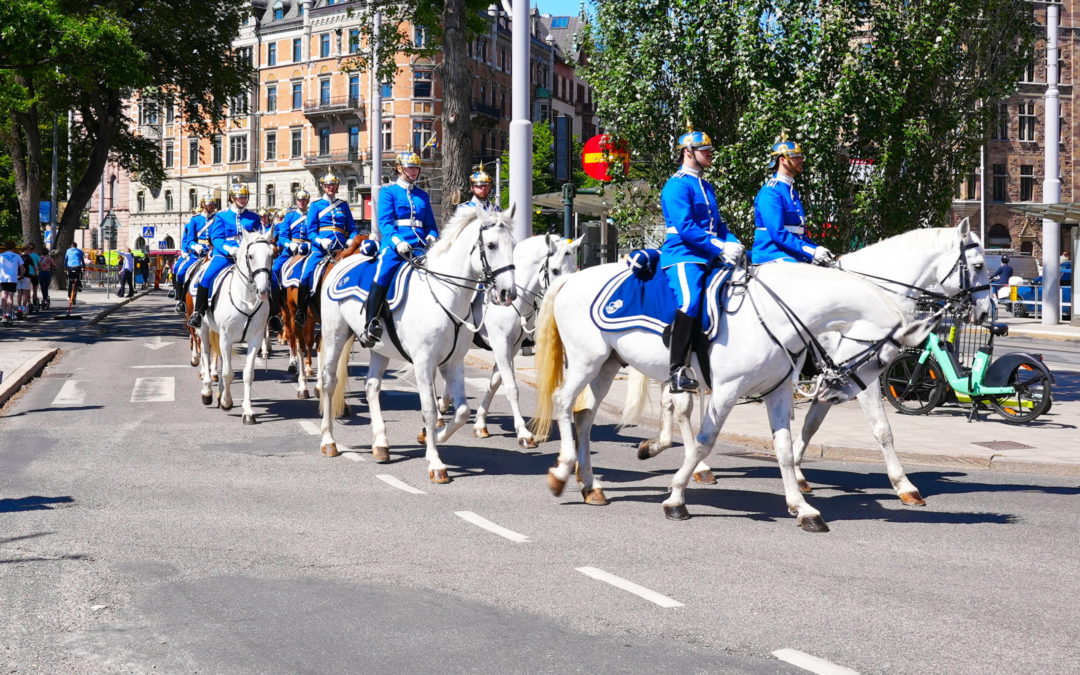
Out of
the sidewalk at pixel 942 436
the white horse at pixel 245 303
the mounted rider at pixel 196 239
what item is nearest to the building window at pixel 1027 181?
the sidewalk at pixel 942 436

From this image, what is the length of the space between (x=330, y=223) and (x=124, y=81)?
15.1 meters

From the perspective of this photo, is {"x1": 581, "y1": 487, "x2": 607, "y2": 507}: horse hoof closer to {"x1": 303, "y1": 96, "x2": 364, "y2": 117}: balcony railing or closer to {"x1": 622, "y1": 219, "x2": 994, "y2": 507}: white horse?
{"x1": 622, "y1": 219, "x2": 994, "y2": 507}: white horse

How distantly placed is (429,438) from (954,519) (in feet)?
13.7

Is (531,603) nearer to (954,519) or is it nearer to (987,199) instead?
(954,519)

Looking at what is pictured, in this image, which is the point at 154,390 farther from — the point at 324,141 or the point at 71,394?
the point at 324,141

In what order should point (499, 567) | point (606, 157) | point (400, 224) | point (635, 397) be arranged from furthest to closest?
point (606, 157) → point (400, 224) → point (635, 397) → point (499, 567)

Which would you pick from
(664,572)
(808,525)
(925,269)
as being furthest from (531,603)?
(925,269)

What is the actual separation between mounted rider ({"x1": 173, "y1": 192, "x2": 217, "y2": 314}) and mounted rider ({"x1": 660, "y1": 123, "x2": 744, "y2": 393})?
9.10m

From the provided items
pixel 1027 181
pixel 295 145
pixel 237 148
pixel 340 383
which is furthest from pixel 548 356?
pixel 237 148

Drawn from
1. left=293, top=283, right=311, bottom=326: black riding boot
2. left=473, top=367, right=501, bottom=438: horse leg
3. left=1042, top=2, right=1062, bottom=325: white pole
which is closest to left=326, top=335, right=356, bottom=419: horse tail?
left=473, top=367, right=501, bottom=438: horse leg

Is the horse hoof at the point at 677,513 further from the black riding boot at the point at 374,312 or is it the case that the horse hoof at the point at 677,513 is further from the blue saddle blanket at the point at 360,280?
the black riding boot at the point at 374,312

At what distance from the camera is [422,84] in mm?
88812

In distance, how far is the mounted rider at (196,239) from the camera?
17.3m

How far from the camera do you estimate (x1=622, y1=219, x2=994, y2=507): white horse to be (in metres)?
9.34
